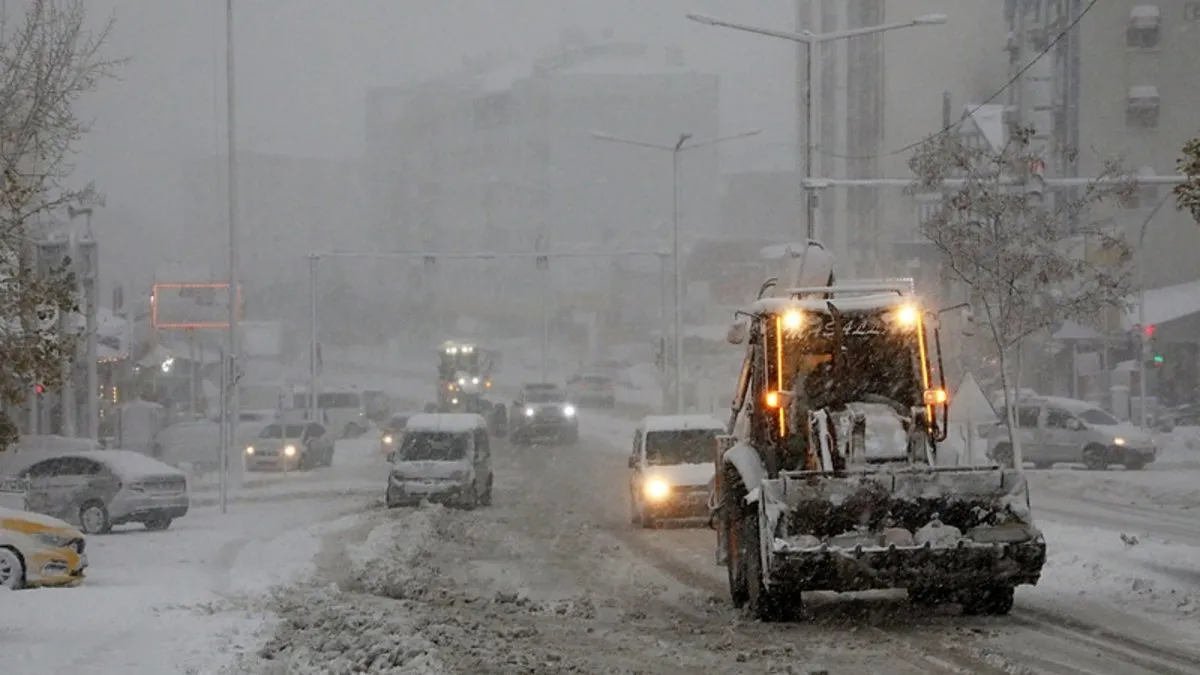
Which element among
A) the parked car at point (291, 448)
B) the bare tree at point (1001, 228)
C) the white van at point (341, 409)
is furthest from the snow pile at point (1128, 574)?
the white van at point (341, 409)

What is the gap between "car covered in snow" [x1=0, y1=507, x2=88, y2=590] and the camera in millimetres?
19453

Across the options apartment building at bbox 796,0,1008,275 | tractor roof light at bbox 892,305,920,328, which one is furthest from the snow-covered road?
apartment building at bbox 796,0,1008,275

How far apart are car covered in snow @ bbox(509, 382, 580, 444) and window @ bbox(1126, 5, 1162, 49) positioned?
89.6 ft

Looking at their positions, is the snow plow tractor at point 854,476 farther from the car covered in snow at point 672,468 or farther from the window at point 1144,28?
the window at point 1144,28

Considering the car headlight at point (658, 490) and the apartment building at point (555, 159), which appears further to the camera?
the apartment building at point (555, 159)

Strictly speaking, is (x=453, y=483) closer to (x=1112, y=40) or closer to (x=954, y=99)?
(x=1112, y=40)

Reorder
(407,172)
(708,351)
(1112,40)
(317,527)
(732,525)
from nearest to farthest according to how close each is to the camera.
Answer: (732,525) → (317,527) → (1112,40) → (708,351) → (407,172)

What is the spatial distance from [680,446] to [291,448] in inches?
1047

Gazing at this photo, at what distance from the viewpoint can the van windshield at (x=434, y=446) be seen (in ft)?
112

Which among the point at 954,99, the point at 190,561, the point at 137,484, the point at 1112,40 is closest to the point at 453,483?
the point at 137,484

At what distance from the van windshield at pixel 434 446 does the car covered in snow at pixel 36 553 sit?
14032 mm

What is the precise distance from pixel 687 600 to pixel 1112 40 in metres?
56.5

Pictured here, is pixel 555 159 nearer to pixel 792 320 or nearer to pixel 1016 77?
pixel 1016 77

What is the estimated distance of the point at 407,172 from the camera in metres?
137
